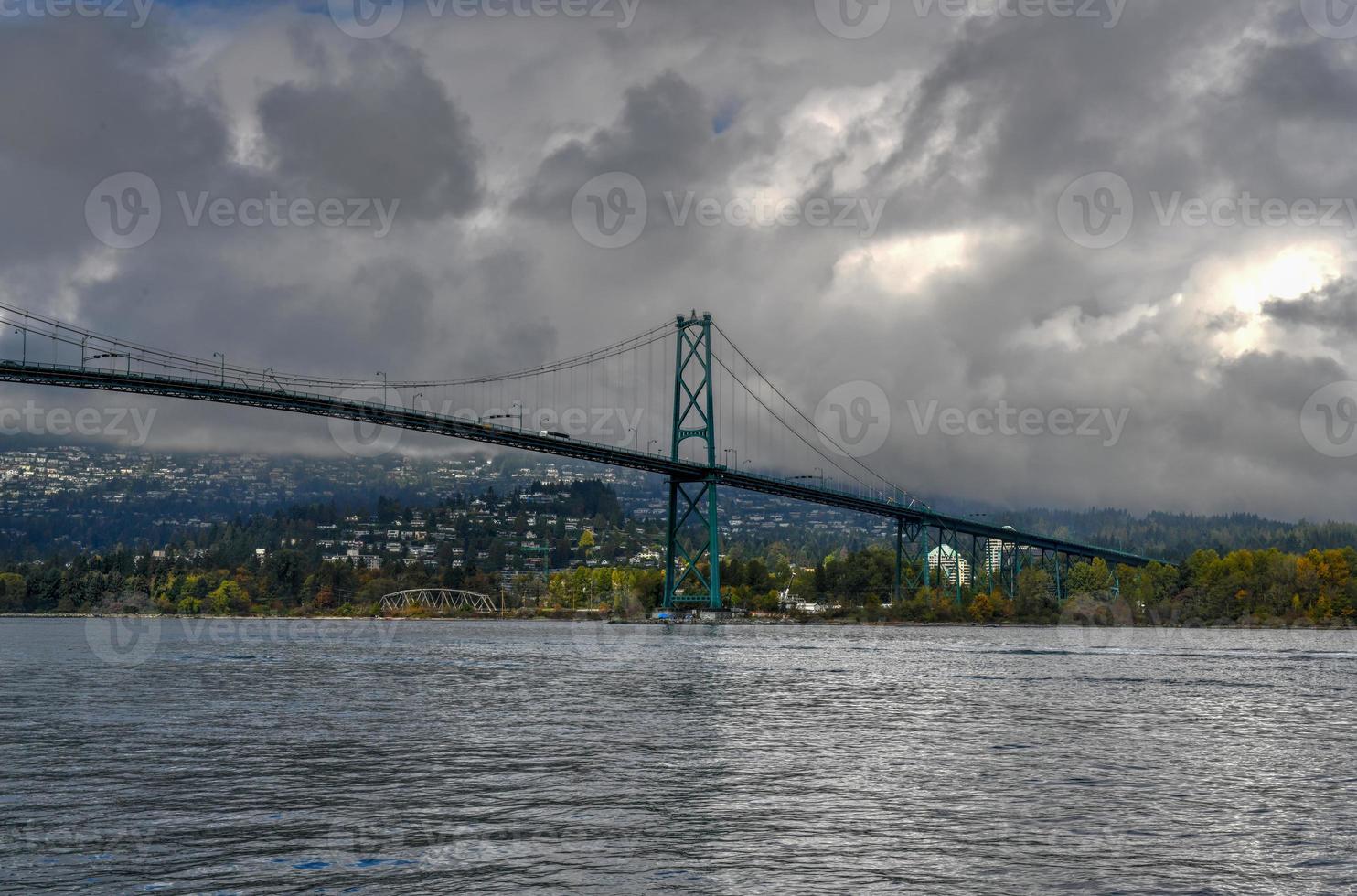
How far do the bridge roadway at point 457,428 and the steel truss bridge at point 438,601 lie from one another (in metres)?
68.3

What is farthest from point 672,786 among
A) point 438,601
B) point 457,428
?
point 438,601

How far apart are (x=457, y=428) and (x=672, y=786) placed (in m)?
61.4

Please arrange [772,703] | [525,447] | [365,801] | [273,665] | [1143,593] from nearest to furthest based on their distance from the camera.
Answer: [365,801] → [772,703] → [273,665] → [525,447] → [1143,593]

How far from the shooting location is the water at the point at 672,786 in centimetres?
1275

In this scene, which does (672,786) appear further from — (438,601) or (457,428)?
(438,601)

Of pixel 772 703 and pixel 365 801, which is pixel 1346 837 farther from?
Answer: pixel 772 703

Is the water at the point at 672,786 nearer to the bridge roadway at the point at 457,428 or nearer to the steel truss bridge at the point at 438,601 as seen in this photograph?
the bridge roadway at the point at 457,428

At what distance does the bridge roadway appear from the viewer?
59978 mm

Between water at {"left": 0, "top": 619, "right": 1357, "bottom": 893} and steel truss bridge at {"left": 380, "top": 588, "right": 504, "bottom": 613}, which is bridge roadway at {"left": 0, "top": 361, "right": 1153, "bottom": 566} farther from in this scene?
steel truss bridge at {"left": 380, "top": 588, "right": 504, "bottom": 613}

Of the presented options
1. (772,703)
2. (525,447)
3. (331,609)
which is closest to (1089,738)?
(772,703)

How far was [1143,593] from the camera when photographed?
438ft

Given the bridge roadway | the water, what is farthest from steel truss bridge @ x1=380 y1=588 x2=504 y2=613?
the water

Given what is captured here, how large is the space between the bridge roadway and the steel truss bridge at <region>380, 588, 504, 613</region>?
6832cm

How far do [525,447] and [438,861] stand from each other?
70.6 m
